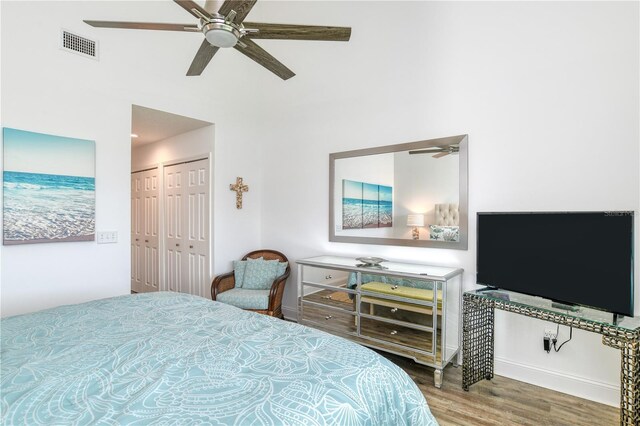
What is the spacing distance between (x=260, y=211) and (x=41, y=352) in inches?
124

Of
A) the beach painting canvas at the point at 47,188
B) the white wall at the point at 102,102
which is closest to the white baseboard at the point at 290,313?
the white wall at the point at 102,102

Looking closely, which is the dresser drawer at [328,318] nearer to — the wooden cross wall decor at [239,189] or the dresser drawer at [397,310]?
the dresser drawer at [397,310]

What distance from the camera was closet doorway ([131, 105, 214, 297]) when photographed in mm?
3895

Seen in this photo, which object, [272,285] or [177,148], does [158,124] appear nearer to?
[177,148]

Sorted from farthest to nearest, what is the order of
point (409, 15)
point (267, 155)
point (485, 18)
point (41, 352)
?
1. point (267, 155)
2. point (409, 15)
3. point (485, 18)
4. point (41, 352)

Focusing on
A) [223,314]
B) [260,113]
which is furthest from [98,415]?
[260,113]

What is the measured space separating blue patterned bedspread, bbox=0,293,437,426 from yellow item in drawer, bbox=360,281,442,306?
133 centimetres

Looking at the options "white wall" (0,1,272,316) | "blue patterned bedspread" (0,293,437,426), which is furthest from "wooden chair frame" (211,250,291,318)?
"blue patterned bedspread" (0,293,437,426)

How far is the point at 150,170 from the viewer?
4.92 meters

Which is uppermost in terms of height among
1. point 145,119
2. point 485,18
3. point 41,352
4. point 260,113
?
point 485,18

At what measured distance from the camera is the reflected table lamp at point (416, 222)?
300 centimetres

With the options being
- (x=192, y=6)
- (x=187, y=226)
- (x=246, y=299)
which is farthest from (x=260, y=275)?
(x=192, y=6)

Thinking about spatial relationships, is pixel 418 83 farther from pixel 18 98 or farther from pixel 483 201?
pixel 18 98

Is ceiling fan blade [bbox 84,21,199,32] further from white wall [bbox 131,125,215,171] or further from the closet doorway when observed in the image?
white wall [bbox 131,125,215,171]
